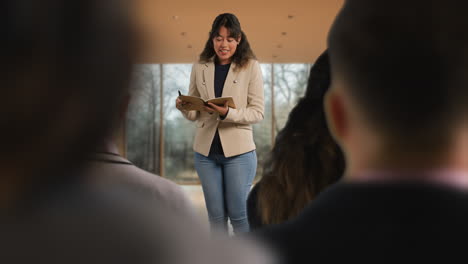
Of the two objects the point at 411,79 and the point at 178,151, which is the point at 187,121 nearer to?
the point at 178,151

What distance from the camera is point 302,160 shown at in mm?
A: 1041

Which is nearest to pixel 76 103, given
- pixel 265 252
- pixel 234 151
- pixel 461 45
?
pixel 265 252

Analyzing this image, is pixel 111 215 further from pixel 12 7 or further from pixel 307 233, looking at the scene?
pixel 307 233

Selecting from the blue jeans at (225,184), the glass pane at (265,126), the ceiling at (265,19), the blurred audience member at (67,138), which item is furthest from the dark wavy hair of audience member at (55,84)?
the glass pane at (265,126)

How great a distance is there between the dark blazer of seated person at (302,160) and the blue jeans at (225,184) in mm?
1099

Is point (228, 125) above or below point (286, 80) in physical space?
below

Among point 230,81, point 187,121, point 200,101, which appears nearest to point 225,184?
point 200,101

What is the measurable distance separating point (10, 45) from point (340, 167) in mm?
879

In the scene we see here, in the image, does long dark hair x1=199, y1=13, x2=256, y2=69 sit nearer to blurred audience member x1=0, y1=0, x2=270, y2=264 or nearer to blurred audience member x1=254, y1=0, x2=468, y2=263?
blurred audience member x1=254, y1=0, x2=468, y2=263

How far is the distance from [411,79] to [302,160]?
1.76 ft

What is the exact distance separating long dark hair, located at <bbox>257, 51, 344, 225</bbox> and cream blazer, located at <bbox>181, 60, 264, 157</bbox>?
1.12 metres

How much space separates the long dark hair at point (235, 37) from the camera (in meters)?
2.27

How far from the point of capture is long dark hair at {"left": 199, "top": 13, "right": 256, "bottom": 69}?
7.45ft

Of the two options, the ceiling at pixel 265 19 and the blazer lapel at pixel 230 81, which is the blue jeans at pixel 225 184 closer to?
the blazer lapel at pixel 230 81
